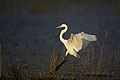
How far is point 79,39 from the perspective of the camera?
20.9 feet

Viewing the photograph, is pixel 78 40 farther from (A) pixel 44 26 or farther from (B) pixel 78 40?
(A) pixel 44 26

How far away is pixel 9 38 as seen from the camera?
11.7 m

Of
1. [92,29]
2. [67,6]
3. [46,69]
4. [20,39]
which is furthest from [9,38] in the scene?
[67,6]

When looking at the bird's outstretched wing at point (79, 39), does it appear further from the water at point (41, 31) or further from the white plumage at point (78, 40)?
the water at point (41, 31)

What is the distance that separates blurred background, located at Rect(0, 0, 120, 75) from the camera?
9648mm

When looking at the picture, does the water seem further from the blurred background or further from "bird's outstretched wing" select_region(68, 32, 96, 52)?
"bird's outstretched wing" select_region(68, 32, 96, 52)

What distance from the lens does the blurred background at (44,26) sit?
9.65 m

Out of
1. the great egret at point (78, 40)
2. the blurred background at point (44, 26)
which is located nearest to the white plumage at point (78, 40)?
the great egret at point (78, 40)

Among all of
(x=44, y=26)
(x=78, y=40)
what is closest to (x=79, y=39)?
(x=78, y=40)

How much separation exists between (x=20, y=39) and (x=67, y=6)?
1193 cm

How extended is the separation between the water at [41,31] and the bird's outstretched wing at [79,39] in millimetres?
1746

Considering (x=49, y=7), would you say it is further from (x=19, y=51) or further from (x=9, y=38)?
(x=19, y=51)

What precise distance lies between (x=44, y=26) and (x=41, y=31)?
138cm

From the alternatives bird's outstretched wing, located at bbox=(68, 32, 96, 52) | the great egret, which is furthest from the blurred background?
bird's outstretched wing, located at bbox=(68, 32, 96, 52)
